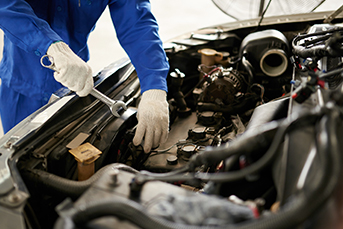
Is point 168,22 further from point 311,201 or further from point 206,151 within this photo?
point 311,201

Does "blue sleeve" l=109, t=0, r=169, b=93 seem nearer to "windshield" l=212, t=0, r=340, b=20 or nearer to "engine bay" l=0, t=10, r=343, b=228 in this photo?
"engine bay" l=0, t=10, r=343, b=228

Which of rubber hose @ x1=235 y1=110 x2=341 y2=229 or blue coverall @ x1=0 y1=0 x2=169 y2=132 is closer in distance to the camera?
rubber hose @ x1=235 y1=110 x2=341 y2=229

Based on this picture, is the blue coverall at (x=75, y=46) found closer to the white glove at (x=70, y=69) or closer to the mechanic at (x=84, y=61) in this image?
the mechanic at (x=84, y=61)

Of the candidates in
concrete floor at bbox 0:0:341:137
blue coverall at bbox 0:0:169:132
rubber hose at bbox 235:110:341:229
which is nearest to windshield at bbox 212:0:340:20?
blue coverall at bbox 0:0:169:132

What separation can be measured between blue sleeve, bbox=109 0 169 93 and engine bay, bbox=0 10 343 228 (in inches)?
5.9

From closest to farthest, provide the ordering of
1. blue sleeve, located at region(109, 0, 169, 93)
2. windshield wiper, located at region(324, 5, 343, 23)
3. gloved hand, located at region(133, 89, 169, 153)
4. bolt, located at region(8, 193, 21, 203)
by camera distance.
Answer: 1. bolt, located at region(8, 193, 21, 203)
2. gloved hand, located at region(133, 89, 169, 153)
3. blue sleeve, located at region(109, 0, 169, 93)
4. windshield wiper, located at region(324, 5, 343, 23)

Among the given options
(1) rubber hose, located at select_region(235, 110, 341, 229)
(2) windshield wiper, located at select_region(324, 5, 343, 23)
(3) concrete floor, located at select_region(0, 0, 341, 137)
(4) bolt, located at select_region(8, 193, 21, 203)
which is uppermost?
(2) windshield wiper, located at select_region(324, 5, 343, 23)

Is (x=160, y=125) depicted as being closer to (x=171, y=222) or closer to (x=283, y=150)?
(x=283, y=150)

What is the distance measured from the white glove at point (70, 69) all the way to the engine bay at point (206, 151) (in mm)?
70

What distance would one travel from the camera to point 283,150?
0.76 meters

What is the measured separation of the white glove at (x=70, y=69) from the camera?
46.1 inches

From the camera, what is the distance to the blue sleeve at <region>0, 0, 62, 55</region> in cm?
119

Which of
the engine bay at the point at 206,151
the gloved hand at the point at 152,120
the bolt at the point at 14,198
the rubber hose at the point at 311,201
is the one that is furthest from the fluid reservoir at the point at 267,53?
the bolt at the point at 14,198

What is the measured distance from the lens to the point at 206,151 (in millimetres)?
681
